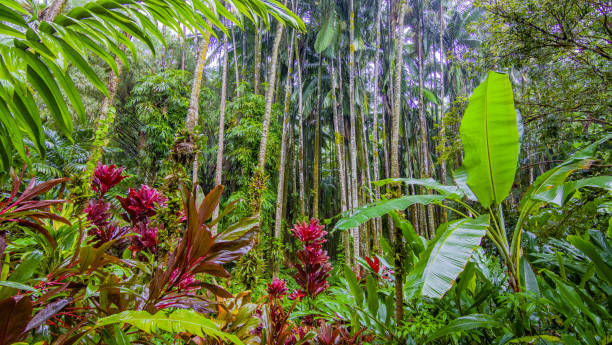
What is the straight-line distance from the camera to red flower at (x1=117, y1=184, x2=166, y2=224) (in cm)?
134

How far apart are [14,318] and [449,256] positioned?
1.12m

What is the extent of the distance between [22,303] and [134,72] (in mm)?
9869

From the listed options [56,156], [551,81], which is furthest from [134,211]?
[56,156]

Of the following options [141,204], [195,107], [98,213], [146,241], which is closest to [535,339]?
[146,241]

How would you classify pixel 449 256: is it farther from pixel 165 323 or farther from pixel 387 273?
pixel 387 273

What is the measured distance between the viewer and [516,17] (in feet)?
9.07

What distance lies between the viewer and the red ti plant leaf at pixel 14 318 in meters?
0.49

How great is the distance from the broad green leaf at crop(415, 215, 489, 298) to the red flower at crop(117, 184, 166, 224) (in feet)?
3.92

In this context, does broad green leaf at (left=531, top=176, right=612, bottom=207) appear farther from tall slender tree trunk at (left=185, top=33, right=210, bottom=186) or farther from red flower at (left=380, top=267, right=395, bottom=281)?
tall slender tree trunk at (left=185, top=33, right=210, bottom=186)

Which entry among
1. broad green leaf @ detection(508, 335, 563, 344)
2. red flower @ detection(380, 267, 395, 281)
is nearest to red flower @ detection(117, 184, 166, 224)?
red flower @ detection(380, 267, 395, 281)

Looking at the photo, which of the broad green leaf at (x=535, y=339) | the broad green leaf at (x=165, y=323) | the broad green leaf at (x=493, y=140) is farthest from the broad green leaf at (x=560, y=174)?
the broad green leaf at (x=165, y=323)

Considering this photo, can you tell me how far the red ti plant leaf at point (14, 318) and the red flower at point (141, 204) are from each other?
83 centimetres

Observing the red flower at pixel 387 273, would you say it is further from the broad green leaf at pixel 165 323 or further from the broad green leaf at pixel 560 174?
the broad green leaf at pixel 165 323

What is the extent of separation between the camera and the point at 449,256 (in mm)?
930
